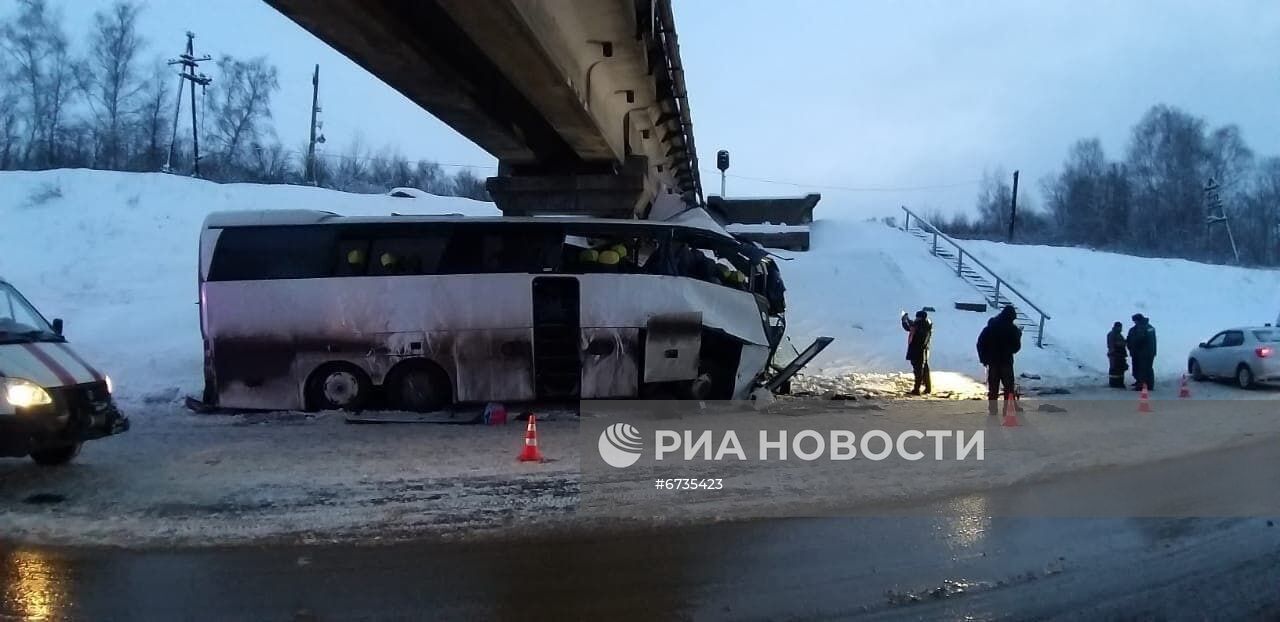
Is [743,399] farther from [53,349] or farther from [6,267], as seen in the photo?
[6,267]

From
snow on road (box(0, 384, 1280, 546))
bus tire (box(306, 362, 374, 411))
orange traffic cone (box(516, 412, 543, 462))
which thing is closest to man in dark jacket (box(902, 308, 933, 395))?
snow on road (box(0, 384, 1280, 546))

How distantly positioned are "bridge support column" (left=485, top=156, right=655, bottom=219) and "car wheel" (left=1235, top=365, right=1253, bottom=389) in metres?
13.7

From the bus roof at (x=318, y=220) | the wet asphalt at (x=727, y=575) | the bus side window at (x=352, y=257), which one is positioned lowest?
the wet asphalt at (x=727, y=575)

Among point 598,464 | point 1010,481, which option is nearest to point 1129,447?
point 1010,481

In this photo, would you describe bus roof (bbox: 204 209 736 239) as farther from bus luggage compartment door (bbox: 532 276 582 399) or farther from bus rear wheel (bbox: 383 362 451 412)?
bus rear wheel (bbox: 383 362 451 412)

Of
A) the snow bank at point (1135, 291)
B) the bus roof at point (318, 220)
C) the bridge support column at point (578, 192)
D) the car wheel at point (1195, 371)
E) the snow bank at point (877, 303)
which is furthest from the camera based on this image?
the snow bank at point (1135, 291)

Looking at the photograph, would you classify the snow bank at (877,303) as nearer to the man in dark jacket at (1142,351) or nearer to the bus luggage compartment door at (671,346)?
the man in dark jacket at (1142,351)

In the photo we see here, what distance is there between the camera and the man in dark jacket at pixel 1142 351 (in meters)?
16.6

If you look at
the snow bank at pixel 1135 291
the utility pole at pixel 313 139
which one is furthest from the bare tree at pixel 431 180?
the snow bank at pixel 1135 291

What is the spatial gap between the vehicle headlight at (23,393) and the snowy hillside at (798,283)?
615 cm

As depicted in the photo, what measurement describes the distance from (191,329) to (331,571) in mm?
14584

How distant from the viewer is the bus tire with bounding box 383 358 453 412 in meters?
12.2

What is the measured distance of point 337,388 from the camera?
1208 cm

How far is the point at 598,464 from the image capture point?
862 cm
